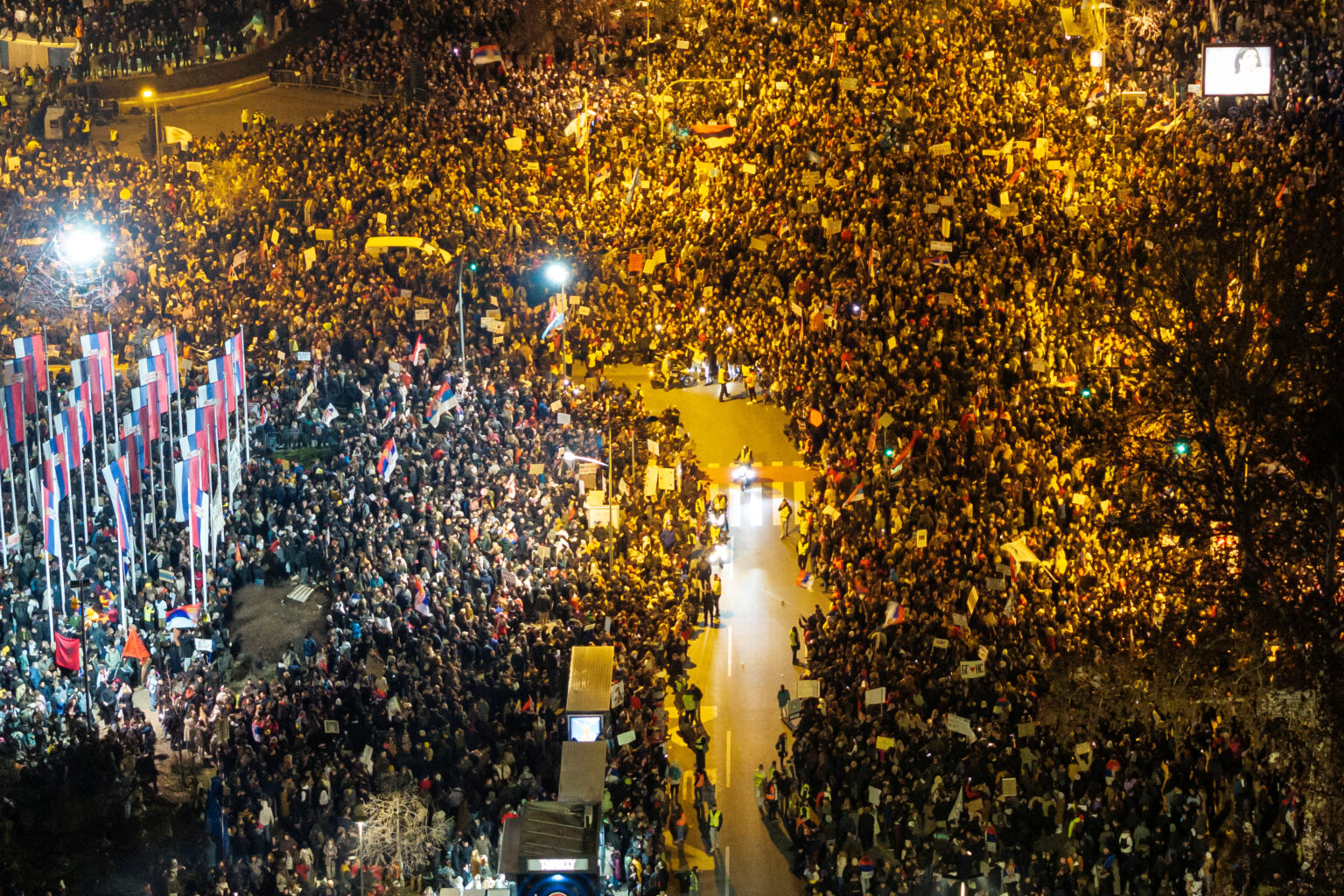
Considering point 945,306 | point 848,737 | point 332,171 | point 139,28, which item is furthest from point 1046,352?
point 139,28

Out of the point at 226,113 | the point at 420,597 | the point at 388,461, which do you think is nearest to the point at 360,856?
the point at 420,597

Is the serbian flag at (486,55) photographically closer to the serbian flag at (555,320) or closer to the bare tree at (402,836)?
the serbian flag at (555,320)

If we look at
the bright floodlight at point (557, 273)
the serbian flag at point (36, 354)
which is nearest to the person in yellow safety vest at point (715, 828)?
the serbian flag at point (36, 354)

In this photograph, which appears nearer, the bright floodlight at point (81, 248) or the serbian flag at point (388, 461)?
the serbian flag at point (388, 461)

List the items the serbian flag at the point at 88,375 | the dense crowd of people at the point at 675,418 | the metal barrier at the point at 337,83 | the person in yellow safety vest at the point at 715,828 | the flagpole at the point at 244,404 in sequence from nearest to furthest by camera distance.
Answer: the dense crowd of people at the point at 675,418
the person in yellow safety vest at the point at 715,828
the serbian flag at the point at 88,375
the flagpole at the point at 244,404
the metal barrier at the point at 337,83

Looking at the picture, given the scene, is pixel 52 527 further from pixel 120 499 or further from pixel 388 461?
pixel 388 461

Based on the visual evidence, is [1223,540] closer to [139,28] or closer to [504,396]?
[504,396]
